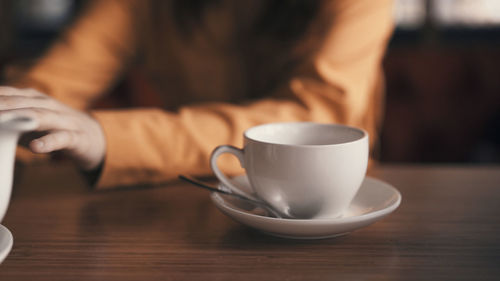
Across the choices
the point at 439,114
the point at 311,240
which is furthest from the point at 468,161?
the point at 311,240

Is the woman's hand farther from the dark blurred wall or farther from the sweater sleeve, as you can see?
the dark blurred wall

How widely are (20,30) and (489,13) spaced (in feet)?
8.92

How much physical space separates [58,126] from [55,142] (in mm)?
54

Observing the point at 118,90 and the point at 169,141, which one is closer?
the point at 169,141

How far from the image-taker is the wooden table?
1.06 ft

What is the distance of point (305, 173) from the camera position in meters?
0.36

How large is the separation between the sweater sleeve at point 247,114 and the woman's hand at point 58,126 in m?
0.02

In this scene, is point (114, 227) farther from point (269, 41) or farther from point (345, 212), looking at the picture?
point (269, 41)

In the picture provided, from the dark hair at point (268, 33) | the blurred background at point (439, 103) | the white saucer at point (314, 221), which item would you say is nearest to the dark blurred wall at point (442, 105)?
the blurred background at point (439, 103)

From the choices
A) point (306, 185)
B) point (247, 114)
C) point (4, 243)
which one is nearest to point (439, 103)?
point (247, 114)

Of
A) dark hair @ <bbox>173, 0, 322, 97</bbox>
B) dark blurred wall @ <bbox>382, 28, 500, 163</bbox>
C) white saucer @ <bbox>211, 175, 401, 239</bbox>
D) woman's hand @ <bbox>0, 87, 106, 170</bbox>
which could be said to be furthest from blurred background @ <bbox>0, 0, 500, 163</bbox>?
white saucer @ <bbox>211, 175, 401, 239</bbox>

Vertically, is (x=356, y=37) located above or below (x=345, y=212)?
above

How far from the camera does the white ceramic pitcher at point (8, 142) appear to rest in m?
0.27

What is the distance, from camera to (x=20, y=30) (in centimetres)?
288
